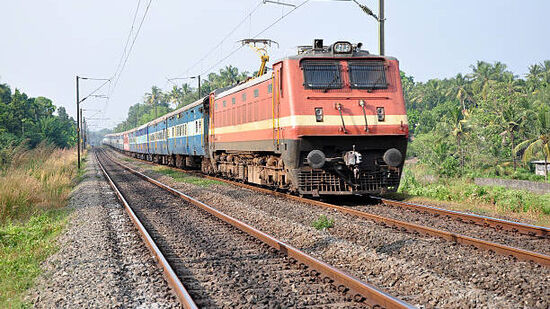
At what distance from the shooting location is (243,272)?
6.23 meters

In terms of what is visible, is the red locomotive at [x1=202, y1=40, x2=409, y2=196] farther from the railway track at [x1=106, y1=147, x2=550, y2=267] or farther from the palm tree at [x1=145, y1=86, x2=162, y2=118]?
the palm tree at [x1=145, y1=86, x2=162, y2=118]

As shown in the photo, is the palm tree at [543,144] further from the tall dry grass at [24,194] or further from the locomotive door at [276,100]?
the tall dry grass at [24,194]

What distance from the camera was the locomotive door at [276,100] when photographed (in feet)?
38.8

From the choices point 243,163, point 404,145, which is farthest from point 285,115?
point 243,163

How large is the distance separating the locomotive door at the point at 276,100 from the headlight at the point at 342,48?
4.70 ft

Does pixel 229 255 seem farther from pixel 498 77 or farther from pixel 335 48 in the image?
pixel 498 77

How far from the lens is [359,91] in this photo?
11.6 meters

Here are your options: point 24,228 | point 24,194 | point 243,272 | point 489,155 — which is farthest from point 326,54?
point 489,155

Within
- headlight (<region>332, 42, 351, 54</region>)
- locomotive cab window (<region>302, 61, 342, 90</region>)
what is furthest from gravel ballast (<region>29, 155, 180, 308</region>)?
headlight (<region>332, 42, 351, 54</region>)

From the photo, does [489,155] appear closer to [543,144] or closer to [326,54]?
[543,144]

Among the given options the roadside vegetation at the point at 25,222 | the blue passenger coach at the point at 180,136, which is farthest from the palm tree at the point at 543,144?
the roadside vegetation at the point at 25,222

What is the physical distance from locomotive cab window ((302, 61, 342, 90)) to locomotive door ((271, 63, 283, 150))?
2.27 ft

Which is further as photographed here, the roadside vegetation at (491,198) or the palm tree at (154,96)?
the palm tree at (154,96)

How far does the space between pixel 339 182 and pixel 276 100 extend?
8.55 feet
